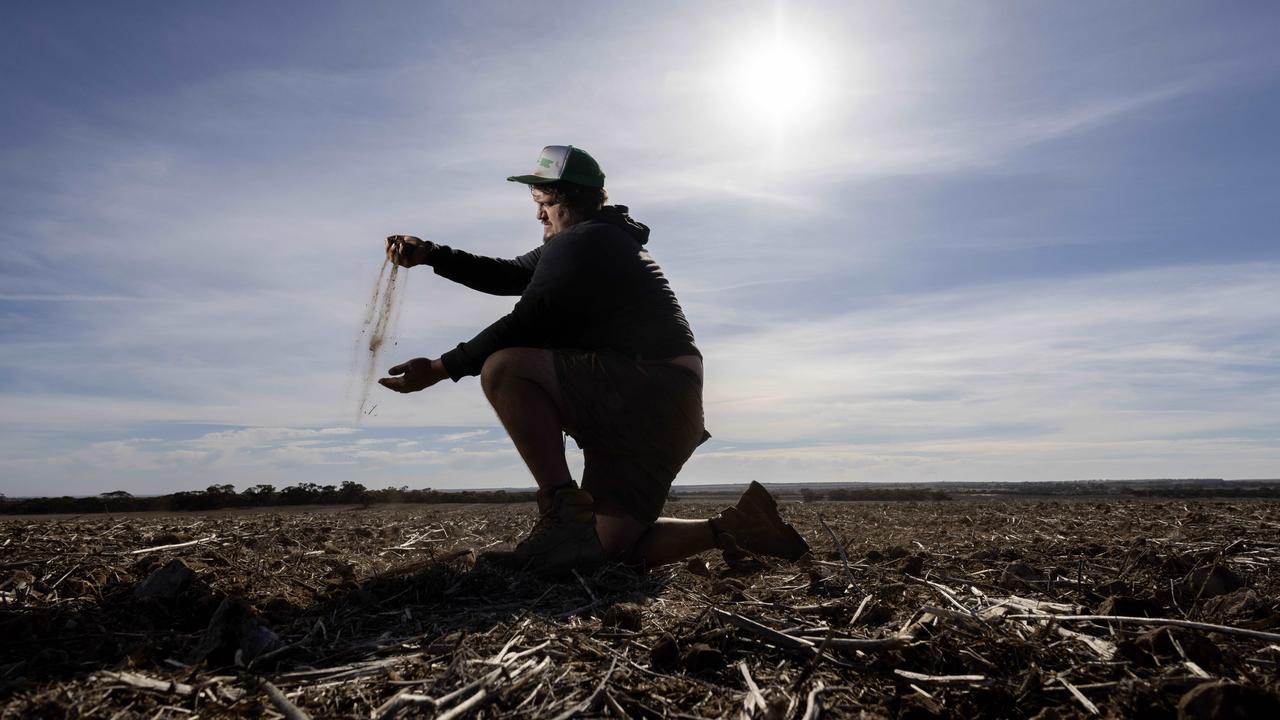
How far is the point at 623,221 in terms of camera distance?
438 cm

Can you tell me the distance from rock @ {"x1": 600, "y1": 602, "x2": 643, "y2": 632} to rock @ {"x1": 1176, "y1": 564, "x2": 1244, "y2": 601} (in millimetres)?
2205

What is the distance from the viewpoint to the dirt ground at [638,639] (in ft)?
6.40

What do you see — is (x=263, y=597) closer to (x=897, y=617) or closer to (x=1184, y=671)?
(x=897, y=617)

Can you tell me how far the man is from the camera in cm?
394

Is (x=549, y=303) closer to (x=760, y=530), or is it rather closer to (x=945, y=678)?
(x=760, y=530)

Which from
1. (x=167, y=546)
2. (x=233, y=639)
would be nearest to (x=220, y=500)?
(x=167, y=546)

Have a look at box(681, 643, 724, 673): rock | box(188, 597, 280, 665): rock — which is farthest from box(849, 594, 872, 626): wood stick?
box(188, 597, 280, 665): rock

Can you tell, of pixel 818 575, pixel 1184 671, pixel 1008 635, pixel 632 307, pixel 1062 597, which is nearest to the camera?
pixel 1184 671

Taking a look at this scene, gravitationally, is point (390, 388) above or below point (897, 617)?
above

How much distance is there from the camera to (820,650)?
6.91ft

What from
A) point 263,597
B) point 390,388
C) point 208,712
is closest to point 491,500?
point 390,388

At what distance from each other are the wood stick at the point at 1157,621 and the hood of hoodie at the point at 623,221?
2.65 meters

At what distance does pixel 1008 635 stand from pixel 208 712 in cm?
214

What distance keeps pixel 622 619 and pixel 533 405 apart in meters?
1.55
